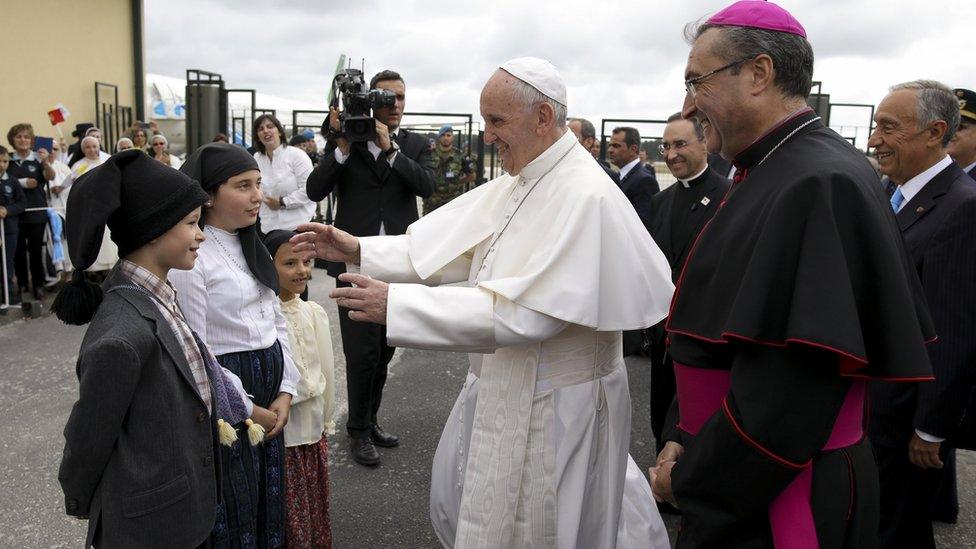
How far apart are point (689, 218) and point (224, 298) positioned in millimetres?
2998

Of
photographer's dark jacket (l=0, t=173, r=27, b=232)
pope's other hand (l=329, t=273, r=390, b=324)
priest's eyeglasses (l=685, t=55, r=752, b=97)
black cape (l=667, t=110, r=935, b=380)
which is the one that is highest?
priest's eyeglasses (l=685, t=55, r=752, b=97)

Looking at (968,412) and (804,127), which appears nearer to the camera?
(804,127)

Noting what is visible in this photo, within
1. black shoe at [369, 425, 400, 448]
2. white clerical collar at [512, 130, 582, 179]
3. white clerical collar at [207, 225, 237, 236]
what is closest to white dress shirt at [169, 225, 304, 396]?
white clerical collar at [207, 225, 237, 236]

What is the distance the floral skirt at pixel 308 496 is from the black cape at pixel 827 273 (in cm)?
224

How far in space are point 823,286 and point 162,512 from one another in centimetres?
188

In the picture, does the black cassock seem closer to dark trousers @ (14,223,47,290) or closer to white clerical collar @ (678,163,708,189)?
white clerical collar @ (678,163,708,189)

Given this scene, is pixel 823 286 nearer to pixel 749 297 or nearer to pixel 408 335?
pixel 749 297

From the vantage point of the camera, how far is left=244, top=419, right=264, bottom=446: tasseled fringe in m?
2.62

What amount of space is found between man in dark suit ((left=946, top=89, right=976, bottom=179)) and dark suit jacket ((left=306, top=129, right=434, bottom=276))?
3.07 metres

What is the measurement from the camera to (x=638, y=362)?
7113mm

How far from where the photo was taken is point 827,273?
152cm

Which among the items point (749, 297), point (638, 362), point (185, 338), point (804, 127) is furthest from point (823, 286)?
point (638, 362)

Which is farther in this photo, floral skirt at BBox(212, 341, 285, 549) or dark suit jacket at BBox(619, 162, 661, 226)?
dark suit jacket at BBox(619, 162, 661, 226)

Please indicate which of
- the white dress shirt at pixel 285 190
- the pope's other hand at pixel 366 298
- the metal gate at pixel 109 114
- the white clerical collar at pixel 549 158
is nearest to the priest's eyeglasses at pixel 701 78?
the white clerical collar at pixel 549 158
